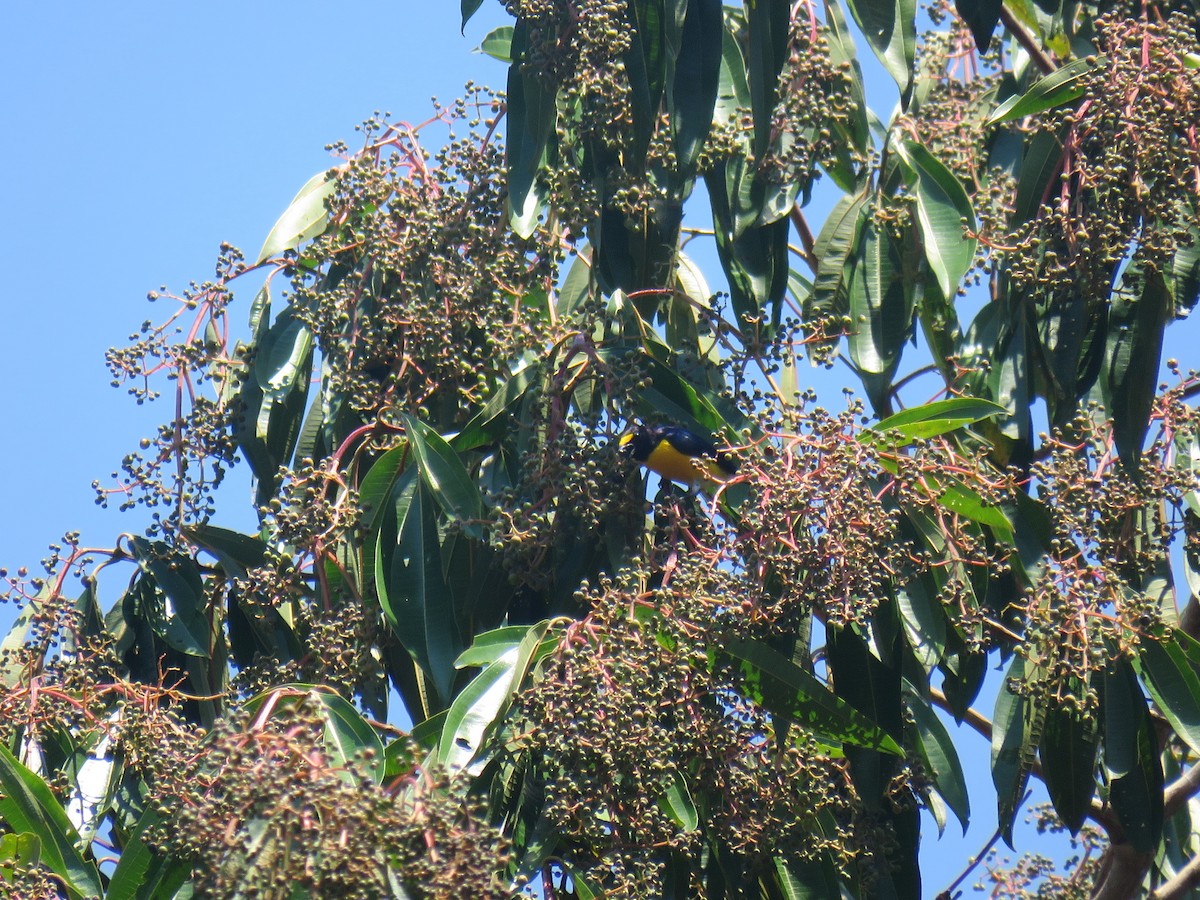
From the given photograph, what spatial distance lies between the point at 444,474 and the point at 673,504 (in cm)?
36

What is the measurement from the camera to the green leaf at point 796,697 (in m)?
2.20

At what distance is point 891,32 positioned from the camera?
103 inches

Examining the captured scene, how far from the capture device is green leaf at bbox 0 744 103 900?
2.37 m

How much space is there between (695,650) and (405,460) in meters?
0.68

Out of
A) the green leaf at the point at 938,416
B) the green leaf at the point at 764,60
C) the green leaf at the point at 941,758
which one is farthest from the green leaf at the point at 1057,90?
the green leaf at the point at 941,758

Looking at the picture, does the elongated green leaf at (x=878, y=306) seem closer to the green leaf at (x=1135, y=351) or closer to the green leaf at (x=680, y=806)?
the green leaf at (x=1135, y=351)

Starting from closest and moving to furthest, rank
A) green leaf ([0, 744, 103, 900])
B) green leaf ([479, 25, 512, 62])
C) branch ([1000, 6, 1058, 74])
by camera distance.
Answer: green leaf ([0, 744, 103, 900])
branch ([1000, 6, 1058, 74])
green leaf ([479, 25, 512, 62])

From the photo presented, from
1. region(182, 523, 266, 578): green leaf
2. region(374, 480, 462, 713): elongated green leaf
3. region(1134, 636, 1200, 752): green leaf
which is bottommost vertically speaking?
region(1134, 636, 1200, 752): green leaf

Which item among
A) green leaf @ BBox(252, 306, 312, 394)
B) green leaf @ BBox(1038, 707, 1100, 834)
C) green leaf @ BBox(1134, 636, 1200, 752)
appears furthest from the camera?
green leaf @ BBox(252, 306, 312, 394)

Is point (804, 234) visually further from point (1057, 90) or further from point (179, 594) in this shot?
point (179, 594)

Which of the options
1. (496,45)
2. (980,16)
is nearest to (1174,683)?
(980,16)

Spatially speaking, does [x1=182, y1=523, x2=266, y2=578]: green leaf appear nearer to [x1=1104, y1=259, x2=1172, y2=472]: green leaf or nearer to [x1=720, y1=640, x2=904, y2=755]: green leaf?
[x1=720, y1=640, x2=904, y2=755]: green leaf

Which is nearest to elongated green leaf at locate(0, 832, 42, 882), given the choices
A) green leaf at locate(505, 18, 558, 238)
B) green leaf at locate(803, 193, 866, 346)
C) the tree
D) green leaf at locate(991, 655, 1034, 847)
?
the tree

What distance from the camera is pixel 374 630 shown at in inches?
100
